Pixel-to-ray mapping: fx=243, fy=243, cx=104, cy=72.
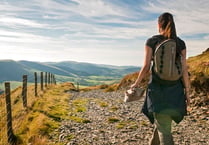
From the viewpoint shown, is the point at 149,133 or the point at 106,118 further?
the point at 106,118

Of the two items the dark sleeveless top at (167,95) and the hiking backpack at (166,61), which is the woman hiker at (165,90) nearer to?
the dark sleeveless top at (167,95)

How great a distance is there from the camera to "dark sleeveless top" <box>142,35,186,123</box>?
18.7 feet

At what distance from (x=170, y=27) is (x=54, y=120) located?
9525 millimetres

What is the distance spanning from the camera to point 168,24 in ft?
18.1

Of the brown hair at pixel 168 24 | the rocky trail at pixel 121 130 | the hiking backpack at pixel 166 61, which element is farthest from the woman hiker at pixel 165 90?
the rocky trail at pixel 121 130

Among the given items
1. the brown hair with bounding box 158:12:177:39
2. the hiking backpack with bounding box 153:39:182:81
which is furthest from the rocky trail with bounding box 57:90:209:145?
the brown hair with bounding box 158:12:177:39

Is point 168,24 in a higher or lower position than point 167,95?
higher

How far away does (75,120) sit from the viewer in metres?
13.7

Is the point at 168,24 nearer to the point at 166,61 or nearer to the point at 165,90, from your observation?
the point at 166,61

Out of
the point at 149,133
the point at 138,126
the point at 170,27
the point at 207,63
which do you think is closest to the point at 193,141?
the point at 149,133

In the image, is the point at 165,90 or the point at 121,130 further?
the point at 121,130

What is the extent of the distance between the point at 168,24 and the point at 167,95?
65.2 inches

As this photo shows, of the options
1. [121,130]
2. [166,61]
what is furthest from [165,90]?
[121,130]

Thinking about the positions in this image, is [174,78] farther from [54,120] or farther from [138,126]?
[54,120]
